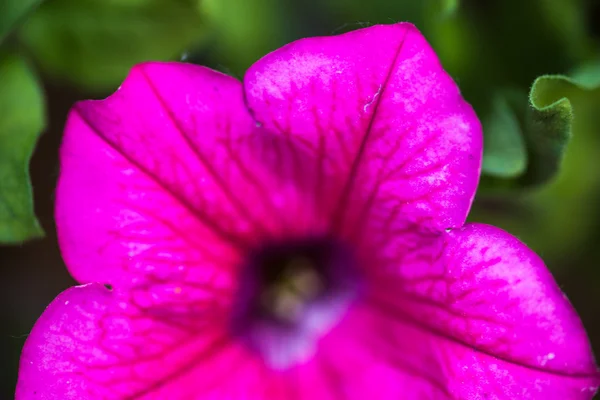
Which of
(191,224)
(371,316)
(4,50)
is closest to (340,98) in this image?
(191,224)

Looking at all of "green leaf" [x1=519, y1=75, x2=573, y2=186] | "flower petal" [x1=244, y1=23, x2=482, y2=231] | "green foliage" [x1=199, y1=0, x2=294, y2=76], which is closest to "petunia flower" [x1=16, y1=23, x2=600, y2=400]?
"flower petal" [x1=244, y1=23, x2=482, y2=231]

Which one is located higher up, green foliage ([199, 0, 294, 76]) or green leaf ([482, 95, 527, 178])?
green foliage ([199, 0, 294, 76])

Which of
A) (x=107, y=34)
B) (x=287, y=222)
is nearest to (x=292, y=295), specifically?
(x=287, y=222)

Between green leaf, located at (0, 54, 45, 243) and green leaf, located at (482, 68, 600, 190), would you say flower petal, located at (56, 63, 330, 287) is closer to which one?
green leaf, located at (0, 54, 45, 243)

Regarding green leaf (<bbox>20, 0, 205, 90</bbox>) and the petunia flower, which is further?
green leaf (<bbox>20, 0, 205, 90</bbox>)

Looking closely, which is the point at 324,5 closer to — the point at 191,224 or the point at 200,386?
the point at 191,224

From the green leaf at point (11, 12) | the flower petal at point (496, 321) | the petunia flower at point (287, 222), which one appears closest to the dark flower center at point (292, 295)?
the petunia flower at point (287, 222)
